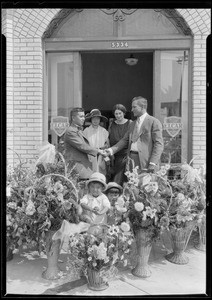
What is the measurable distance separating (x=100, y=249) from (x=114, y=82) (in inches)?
286

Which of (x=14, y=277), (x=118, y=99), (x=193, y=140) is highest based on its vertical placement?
(x=118, y=99)

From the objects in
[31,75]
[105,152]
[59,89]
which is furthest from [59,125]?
[105,152]

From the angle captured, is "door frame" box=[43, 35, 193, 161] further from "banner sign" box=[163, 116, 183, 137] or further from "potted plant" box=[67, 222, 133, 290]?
"potted plant" box=[67, 222, 133, 290]

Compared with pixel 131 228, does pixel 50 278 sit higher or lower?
lower

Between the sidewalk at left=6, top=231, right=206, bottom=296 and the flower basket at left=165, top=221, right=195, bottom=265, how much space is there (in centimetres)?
6

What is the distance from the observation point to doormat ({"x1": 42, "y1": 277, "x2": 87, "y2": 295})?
3.00m

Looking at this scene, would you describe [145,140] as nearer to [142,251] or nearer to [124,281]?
[142,251]

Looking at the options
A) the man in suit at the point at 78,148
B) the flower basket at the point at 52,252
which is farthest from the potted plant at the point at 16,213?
the man in suit at the point at 78,148

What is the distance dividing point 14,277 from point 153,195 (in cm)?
170

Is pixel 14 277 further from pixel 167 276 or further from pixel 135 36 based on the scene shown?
pixel 135 36

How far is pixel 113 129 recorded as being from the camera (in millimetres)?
4832

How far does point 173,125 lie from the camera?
5215mm

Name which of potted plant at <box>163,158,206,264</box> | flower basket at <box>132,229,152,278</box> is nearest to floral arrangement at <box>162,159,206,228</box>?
potted plant at <box>163,158,206,264</box>
